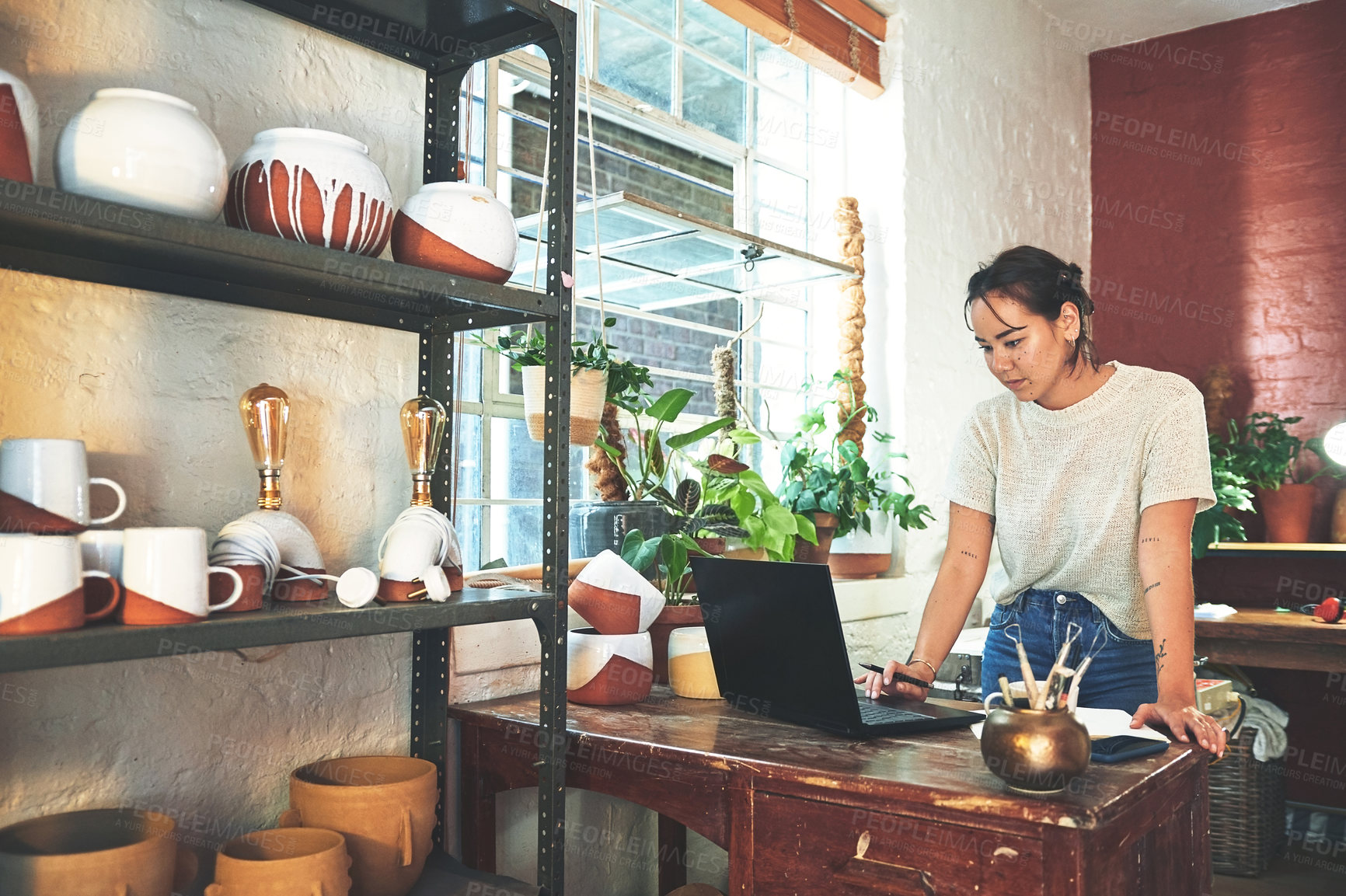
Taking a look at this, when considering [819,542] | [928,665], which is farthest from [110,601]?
[819,542]

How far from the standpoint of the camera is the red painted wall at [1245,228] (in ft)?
13.8

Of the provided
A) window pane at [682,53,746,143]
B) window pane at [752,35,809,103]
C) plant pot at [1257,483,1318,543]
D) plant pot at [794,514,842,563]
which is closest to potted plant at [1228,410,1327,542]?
plant pot at [1257,483,1318,543]

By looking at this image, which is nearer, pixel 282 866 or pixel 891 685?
pixel 282 866

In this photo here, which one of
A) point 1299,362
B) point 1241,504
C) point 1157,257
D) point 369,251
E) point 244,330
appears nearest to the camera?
point 369,251

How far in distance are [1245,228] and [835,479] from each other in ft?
8.53

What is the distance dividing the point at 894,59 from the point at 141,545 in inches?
126

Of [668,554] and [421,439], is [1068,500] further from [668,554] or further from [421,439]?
[421,439]

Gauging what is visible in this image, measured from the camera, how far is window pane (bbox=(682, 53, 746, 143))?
319 cm

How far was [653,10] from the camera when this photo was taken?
3.06m

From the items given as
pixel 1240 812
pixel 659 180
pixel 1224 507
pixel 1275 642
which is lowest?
pixel 1240 812

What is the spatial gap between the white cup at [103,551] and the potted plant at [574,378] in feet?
3.20

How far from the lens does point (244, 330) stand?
1638mm

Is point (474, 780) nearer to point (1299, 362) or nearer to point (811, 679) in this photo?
point (811, 679)

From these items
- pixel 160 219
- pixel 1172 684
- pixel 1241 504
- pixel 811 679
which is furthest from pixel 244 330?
pixel 1241 504
